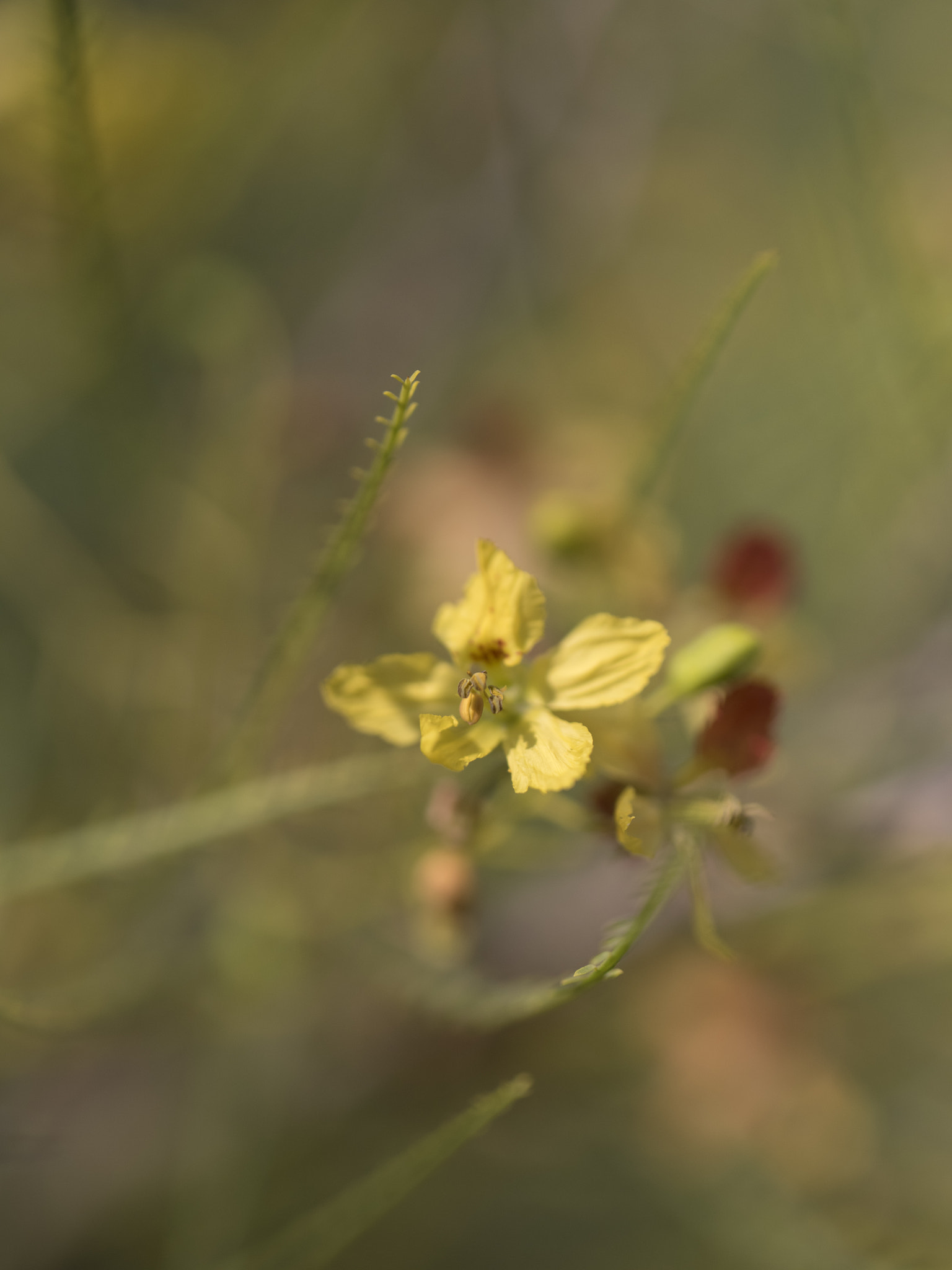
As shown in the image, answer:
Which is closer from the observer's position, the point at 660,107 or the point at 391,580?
the point at 391,580

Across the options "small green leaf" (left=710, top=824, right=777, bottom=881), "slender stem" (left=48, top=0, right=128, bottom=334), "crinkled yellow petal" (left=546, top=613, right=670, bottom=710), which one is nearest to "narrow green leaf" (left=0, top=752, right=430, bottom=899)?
"crinkled yellow petal" (left=546, top=613, right=670, bottom=710)

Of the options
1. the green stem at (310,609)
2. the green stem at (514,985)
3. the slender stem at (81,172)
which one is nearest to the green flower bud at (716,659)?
the green stem at (514,985)

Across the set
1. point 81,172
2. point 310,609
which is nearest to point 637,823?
point 310,609

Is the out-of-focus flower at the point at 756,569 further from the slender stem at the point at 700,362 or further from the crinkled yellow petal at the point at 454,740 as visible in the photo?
the crinkled yellow petal at the point at 454,740

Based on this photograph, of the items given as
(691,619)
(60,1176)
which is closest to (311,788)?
(691,619)

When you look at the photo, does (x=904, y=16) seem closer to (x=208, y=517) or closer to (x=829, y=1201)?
(x=208, y=517)

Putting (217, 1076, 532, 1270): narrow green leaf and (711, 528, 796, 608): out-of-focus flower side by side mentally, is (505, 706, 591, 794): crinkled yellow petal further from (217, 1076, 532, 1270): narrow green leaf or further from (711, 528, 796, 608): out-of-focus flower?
(711, 528, 796, 608): out-of-focus flower
